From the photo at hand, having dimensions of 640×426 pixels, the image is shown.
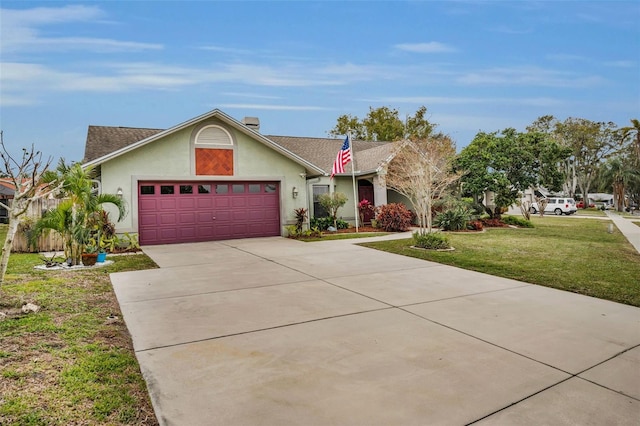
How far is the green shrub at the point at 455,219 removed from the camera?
1838 cm

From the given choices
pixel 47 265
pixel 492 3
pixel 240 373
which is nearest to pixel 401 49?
pixel 492 3

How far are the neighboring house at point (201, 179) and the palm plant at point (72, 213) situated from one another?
3.62 metres

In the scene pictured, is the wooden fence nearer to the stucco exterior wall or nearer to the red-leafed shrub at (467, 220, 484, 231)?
the stucco exterior wall

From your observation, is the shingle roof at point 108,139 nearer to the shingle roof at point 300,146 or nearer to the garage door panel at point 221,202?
the shingle roof at point 300,146

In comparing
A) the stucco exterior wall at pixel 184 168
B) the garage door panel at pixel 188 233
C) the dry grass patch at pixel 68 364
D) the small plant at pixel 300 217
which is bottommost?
the dry grass patch at pixel 68 364

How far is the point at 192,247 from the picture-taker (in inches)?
539

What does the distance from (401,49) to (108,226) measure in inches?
653

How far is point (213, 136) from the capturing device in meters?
15.6

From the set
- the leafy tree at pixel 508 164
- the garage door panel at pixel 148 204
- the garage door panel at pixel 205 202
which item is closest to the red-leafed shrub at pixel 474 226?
the leafy tree at pixel 508 164

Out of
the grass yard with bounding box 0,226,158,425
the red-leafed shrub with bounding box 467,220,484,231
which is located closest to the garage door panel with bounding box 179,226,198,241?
the grass yard with bounding box 0,226,158,425

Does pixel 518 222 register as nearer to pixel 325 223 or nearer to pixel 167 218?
pixel 325 223

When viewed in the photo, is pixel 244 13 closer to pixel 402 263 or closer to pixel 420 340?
pixel 402 263

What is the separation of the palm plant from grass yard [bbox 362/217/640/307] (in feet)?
27.8

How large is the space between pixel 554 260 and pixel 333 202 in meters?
10.1
